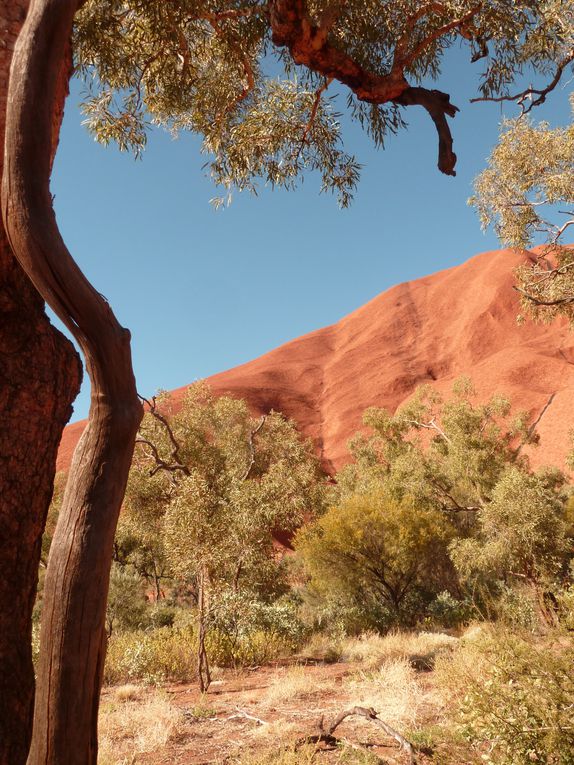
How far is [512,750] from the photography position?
3295 mm


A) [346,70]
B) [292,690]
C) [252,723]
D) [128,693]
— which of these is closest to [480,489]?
[292,690]

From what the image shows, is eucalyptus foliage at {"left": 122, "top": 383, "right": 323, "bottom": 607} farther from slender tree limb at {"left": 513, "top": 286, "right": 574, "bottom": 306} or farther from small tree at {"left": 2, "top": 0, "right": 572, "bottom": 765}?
slender tree limb at {"left": 513, "top": 286, "right": 574, "bottom": 306}

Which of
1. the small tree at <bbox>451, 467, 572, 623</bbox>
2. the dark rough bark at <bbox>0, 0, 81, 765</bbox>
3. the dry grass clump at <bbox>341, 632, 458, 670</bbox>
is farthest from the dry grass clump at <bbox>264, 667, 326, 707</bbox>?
the small tree at <bbox>451, 467, 572, 623</bbox>

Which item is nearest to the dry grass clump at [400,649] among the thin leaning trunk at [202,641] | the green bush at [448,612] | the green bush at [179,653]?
the green bush at [179,653]

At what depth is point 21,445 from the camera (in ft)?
7.39

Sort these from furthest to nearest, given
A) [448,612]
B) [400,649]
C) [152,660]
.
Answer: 1. [448,612]
2. [400,649]
3. [152,660]

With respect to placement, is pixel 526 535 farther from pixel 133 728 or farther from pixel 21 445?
pixel 21 445

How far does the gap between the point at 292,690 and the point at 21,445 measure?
24.8 feet

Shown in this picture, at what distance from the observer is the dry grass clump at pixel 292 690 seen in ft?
25.8

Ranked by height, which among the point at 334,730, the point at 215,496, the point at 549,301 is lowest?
the point at 334,730

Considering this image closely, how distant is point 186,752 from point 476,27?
338 inches


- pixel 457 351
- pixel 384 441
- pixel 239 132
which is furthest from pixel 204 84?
pixel 457 351

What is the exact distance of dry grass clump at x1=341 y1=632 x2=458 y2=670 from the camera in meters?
10.4

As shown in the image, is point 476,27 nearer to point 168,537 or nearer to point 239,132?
point 239,132
